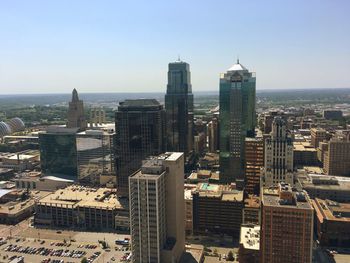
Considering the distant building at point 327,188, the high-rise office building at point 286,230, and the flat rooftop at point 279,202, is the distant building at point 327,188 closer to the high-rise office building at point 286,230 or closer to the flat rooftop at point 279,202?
the flat rooftop at point 279,202

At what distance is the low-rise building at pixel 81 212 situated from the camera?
119 metres

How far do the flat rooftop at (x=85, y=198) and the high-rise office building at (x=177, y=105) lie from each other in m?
48.0

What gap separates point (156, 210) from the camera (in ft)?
253

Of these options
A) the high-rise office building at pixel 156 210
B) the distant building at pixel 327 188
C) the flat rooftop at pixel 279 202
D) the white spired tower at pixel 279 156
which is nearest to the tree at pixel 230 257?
the high-rise office building at pixel 156 210

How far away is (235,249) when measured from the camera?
99812mm

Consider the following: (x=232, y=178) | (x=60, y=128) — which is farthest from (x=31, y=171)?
(x=232, y=178)

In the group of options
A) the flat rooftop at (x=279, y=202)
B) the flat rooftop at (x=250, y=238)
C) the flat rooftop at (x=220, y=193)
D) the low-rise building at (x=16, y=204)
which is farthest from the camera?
the low-rise building at (x=16, y=204)

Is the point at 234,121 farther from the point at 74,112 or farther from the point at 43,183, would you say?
the point at 74,112

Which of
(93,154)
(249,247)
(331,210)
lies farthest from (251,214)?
(93,154)

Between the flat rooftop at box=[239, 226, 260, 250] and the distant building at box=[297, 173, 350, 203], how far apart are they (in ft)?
129

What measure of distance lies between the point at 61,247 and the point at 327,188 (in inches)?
3492

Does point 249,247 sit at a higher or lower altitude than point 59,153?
lower

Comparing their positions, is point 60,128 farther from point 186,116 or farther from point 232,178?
point 232,178

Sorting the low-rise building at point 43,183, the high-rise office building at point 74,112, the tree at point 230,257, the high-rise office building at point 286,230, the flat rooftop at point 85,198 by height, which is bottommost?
the tree at point 230,257
